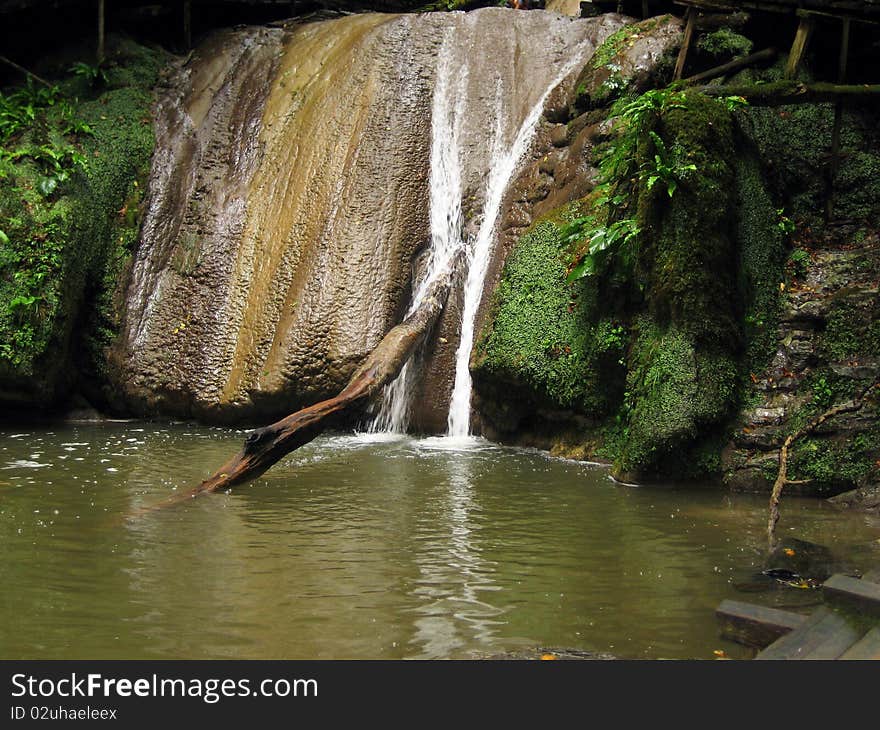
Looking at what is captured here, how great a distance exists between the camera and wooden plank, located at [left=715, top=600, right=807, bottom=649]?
434cm

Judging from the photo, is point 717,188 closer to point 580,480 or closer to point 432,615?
point 580,480

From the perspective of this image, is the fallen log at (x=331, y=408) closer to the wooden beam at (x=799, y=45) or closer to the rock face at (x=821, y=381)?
the rock face at (x=821, y=381)

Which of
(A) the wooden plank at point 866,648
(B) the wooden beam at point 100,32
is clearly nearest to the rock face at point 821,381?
(A) the wooden plank at point 866,648

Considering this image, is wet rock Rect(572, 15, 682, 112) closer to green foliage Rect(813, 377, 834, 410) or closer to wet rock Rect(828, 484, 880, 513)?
→ green foliage Rect(813, 377, 834, 410)

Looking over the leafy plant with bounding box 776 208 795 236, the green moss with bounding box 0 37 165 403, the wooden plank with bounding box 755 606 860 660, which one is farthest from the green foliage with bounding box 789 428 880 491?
the green moss with bounding box 0 37 165 403

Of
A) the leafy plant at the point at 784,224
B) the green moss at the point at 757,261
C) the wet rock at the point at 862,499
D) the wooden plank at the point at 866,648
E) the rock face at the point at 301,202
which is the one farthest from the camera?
the rock face at the point at 301,202

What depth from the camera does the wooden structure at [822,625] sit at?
13.1ft

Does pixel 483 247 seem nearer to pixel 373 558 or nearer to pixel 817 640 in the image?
pixel 373 558

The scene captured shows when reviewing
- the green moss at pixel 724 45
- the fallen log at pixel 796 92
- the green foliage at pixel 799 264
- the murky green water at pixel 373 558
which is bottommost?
the murky green water at pixel 373 558

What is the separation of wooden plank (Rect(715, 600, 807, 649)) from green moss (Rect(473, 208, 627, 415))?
15.9 ft

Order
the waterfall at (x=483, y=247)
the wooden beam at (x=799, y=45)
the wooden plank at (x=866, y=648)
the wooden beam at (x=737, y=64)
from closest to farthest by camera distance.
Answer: the wooden plank at (x=866, y=648), the wooden beam at (x=799, y=45), the wooden beam at (x=737, y=64), the waterfall at (x=483, y=247)

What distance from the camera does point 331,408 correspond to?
8.55m

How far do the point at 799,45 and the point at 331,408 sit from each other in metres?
6.39

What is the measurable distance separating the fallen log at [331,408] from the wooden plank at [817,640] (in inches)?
195
